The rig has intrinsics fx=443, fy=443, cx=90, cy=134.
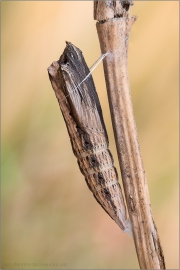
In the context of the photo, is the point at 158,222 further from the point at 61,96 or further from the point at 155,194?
the point at 61,96

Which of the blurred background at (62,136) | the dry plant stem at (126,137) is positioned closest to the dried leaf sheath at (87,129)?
the dry plant stem at (126,137)

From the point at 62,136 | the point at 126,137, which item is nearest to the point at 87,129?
the point at 126,137

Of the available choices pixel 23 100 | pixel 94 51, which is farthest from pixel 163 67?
pixel 23 100

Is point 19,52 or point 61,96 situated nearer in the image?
point 61,96

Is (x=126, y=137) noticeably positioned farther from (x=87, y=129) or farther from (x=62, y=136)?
(x=62, y=136)

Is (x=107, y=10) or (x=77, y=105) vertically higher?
(x=107, y=10)

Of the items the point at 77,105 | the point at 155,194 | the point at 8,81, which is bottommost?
the point at 155,194

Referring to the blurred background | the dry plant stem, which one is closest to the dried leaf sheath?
the dry plant stem
